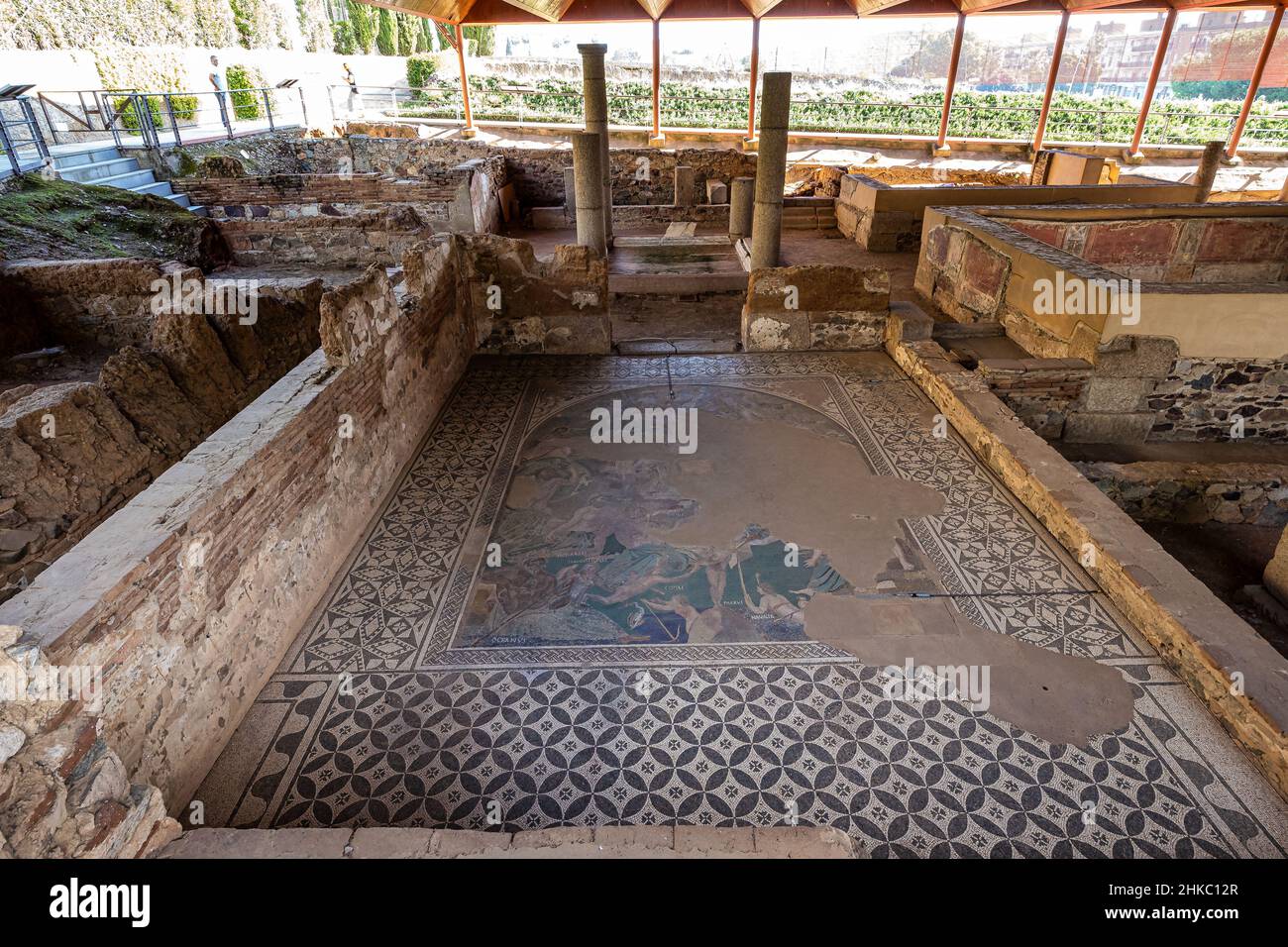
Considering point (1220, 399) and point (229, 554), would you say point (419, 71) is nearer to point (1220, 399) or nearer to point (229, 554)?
point (1220, 399)

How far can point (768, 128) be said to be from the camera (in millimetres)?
7242

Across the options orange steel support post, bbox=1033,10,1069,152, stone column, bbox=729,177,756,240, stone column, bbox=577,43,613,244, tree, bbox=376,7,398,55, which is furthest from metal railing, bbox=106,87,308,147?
orange steel support post, bbox=1033,10,1069,152

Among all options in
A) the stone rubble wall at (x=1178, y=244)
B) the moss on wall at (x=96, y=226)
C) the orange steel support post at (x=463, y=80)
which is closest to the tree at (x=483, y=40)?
the orange steel support post at (x=463, y=80)

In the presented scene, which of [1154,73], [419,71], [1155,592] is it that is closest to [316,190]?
[1155,592]

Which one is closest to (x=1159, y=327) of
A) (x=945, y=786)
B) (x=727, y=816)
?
(x=945, y=786)

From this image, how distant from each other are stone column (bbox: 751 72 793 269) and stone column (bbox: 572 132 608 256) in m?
1.88

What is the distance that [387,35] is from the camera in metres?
27.3

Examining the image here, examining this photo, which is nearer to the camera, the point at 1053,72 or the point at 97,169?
the point at 97,169

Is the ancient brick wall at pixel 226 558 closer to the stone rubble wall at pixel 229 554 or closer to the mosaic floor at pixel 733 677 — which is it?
the stone rubble wall at pixel 229 554

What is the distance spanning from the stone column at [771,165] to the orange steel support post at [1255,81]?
12673mm

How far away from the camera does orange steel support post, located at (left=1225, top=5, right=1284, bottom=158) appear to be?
519 inches

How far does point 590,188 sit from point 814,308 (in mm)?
3793

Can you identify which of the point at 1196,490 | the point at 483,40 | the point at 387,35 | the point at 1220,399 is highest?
the point at 387,35

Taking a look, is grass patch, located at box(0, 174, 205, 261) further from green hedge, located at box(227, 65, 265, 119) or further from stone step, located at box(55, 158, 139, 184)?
green hedge, located at box(227, 65, 265, 119)
